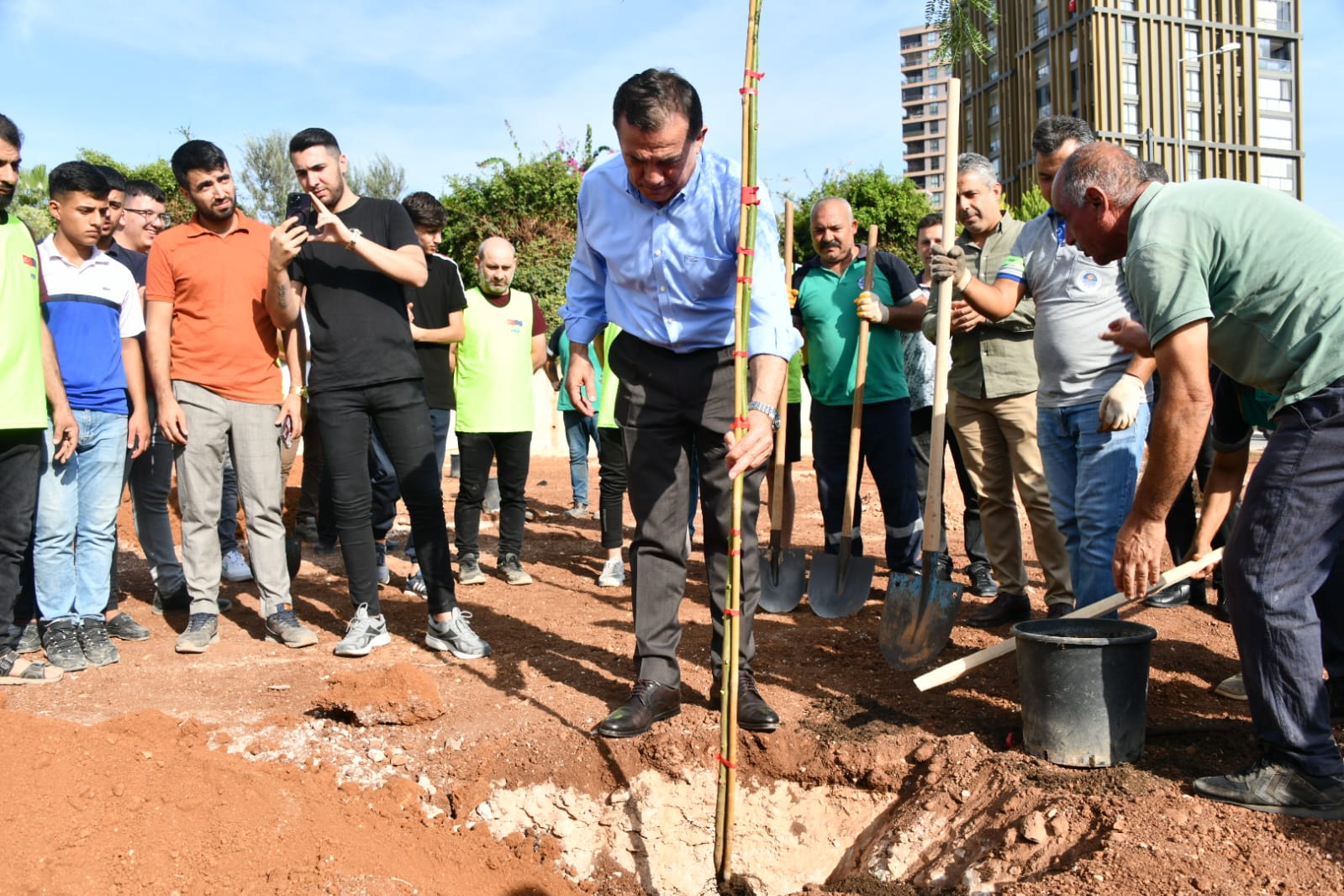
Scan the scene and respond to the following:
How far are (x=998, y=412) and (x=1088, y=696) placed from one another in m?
1.94

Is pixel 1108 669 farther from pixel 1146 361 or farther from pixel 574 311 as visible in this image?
pixel 574 311

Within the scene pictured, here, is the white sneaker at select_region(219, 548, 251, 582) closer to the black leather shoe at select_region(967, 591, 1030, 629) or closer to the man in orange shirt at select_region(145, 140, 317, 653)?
the man in orange shirt at select_region(145, 140, 317, 653)

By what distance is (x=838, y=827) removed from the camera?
11.4 feet

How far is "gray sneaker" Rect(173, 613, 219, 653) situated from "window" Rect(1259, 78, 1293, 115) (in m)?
40.7

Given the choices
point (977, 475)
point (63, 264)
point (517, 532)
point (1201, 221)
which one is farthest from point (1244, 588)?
point (63, 264)

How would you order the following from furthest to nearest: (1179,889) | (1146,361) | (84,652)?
(84,652)
(1146,361)
(1179,889)

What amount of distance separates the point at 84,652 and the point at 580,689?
2.18 meters

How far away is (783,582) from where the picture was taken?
5.57 metres

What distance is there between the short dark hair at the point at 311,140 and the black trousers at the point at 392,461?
1005 millimetres

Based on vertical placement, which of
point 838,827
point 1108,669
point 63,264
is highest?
point 63,264

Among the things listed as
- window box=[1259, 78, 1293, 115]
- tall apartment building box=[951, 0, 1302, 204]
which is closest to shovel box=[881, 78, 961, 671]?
tall apartment building box=[951, 0, 1302, 204]

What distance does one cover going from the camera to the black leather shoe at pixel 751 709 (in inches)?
143

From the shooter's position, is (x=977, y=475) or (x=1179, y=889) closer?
(x=1179, y=889)

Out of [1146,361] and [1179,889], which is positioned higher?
[1146,361]
